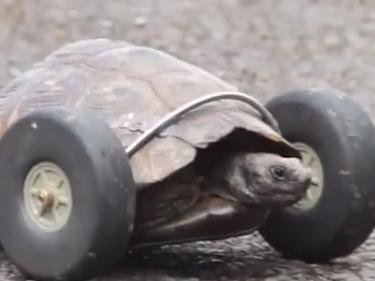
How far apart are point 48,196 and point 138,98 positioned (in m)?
0.42

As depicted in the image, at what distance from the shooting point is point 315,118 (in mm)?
4000

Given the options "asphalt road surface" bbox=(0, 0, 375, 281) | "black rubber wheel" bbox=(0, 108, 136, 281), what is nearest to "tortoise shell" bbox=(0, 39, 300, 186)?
"black rubber wheel" bbox=(0, 108, 136, 281)

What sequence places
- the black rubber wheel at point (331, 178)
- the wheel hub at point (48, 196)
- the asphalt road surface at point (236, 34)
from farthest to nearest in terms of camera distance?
the asphalt road surface at point (236, 34) < the black rubber wheel at point (331, 178) < the wheel hub at point (48, 196)

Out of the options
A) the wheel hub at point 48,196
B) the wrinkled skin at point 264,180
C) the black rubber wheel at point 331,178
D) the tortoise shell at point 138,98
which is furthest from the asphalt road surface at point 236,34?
the wheel hub at point 48,196

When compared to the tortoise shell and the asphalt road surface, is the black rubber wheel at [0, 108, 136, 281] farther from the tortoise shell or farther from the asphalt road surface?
the asphalt road surface

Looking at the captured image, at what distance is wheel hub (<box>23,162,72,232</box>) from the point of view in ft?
11.8

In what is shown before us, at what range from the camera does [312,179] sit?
13.1ft

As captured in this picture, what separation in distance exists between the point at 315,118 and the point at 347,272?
46cm

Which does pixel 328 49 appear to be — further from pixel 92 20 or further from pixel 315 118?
pixel 315 118

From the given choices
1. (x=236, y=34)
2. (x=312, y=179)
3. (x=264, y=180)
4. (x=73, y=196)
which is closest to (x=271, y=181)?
(x=264, y=180)

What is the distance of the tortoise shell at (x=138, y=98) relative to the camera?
3672 mm

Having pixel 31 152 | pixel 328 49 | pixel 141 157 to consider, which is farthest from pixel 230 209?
pixel 328 49

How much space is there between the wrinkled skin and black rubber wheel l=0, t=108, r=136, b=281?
0.37 metres

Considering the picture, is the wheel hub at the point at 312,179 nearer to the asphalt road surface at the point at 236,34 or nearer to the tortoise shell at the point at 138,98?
the tortoise shell at the point at 138,98
